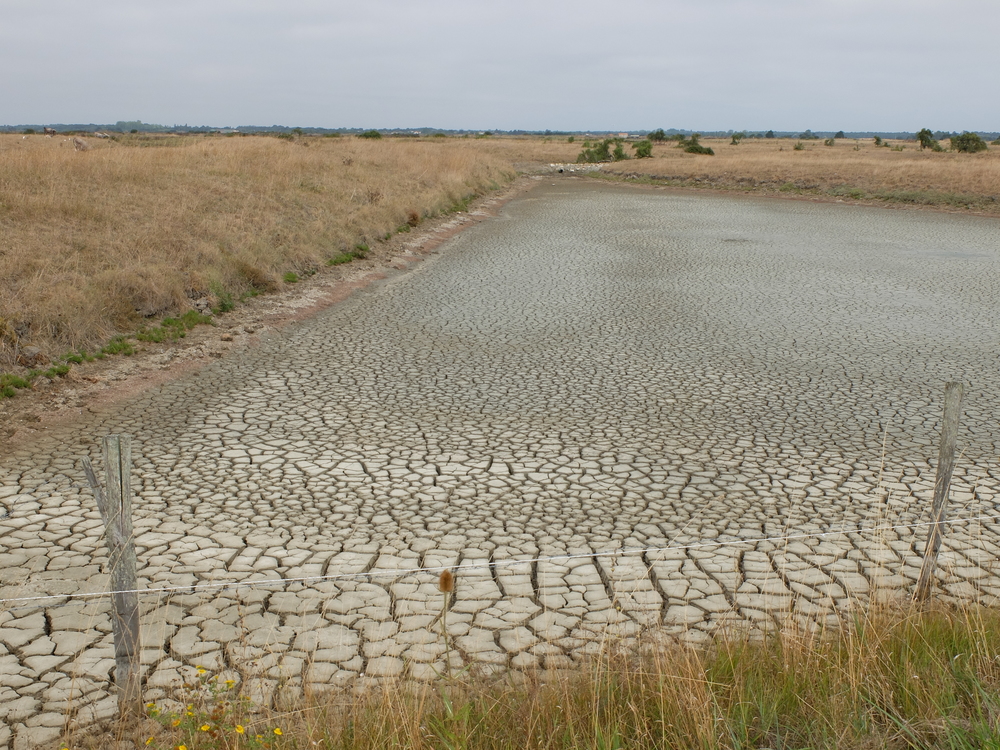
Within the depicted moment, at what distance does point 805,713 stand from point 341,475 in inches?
144

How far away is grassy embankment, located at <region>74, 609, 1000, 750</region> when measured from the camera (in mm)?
3037

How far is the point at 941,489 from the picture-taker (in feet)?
13.8

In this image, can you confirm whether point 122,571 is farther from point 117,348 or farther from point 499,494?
point 117,348

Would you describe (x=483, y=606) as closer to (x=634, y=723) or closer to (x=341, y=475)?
(x=634, y=723)

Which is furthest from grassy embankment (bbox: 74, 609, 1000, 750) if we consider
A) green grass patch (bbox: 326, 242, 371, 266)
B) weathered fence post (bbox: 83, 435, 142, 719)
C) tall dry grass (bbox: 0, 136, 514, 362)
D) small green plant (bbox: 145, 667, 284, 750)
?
green grass patch (bbox: 326, 242, 371, 266)

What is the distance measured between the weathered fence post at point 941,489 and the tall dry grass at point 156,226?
810 centimetres

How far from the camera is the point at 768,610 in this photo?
4.22 m

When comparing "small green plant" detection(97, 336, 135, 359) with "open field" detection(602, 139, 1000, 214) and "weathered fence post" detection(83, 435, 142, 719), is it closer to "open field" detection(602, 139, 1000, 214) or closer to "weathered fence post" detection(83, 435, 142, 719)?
"weathered fence post" detection(83, 435, 142, 719)

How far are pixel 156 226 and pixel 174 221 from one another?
0.74m

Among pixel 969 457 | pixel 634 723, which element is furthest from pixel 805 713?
pixel 969 457

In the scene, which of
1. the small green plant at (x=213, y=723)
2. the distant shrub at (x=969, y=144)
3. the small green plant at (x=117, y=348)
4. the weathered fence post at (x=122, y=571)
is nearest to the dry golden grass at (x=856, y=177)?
the distant shrub at (x=969, y=144)

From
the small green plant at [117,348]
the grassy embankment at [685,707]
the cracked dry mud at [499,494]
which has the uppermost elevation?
the grassy embankment at [685,707]

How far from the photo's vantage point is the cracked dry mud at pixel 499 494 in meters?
4.11

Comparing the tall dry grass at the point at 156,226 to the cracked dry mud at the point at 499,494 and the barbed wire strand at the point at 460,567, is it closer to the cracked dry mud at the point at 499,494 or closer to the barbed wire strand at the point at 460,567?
the cracked dry mud at the point at 499,494
